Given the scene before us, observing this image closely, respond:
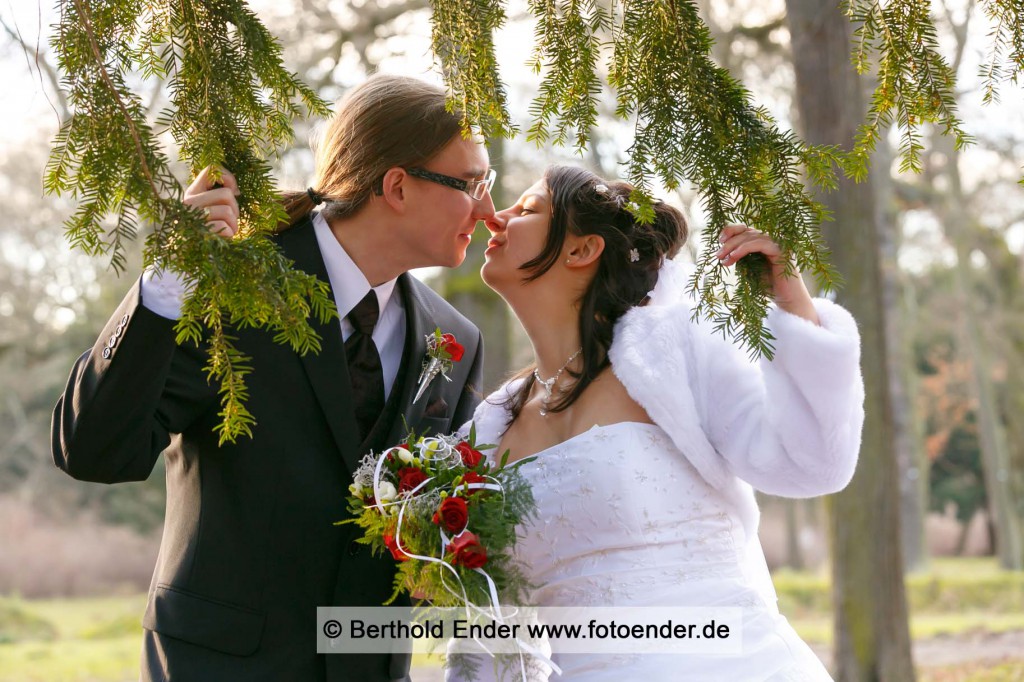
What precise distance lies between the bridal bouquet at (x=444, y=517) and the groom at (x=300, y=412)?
0.70 feet

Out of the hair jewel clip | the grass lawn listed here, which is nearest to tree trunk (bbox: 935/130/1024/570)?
the grass lawn

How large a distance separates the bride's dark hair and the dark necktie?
1.54ft

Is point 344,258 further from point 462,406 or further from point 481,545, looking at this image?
point 481,545

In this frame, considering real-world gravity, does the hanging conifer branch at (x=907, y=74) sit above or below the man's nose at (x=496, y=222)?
below

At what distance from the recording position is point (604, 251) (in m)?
3.35

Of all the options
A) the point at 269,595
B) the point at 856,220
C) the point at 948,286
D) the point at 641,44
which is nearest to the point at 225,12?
the point at 641,44

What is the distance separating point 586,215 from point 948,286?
21723 mm

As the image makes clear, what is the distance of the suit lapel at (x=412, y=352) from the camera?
3.15m

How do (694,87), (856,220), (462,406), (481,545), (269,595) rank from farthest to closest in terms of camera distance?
(856,220) → (462,406) → (269,595) → (481,545) → (694,87)

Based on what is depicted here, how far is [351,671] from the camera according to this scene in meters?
2.91

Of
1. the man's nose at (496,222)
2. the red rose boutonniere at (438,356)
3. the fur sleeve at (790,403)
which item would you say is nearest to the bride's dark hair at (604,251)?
the man's nose at (496,222)

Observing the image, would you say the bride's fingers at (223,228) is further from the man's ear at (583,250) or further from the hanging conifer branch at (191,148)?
the man's ear at (583,250)

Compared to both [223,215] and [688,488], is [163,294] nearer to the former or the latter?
[223,215]

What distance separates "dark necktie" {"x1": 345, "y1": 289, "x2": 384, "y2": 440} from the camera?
3150 mm
